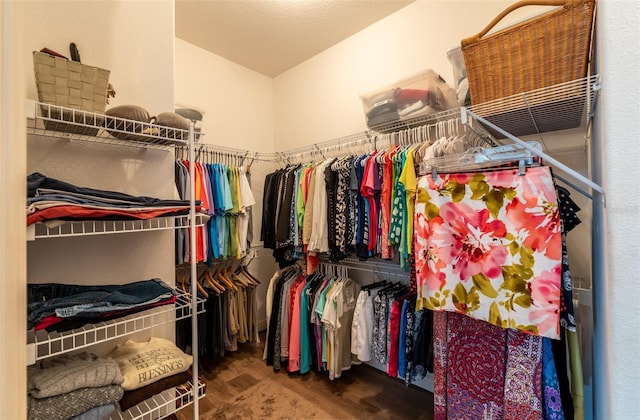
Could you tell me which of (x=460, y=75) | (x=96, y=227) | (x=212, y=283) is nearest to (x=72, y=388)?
(x=96, y=227)

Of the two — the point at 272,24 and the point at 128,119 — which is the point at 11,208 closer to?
the point at 128,119

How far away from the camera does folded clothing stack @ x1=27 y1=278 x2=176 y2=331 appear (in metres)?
0.92

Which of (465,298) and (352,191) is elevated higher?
(352,191)

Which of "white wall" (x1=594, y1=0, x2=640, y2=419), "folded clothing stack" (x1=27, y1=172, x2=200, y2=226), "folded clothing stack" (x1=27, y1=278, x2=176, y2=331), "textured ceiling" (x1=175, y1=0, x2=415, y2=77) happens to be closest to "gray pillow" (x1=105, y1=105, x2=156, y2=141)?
"folded clothing stack" (x1=27, y1=172, x2=200, y2=226)

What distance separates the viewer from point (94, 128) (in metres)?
1.13

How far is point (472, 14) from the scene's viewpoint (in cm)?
180

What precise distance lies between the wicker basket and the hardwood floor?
184 cm

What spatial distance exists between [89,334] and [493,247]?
1687 mm

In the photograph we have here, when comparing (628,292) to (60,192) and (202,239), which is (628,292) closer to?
(60,192)

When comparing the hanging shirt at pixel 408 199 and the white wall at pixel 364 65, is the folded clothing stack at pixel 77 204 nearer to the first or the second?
the hanging shirt at pixel 408 199

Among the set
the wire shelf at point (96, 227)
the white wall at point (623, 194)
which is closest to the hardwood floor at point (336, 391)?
the wire shelf at point (96, 227)

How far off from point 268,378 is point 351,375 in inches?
24.5

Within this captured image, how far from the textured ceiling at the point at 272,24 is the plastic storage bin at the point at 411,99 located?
0.78 m

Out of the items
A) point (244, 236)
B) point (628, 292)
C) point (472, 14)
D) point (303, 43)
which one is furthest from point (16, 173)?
point (303, 43)
